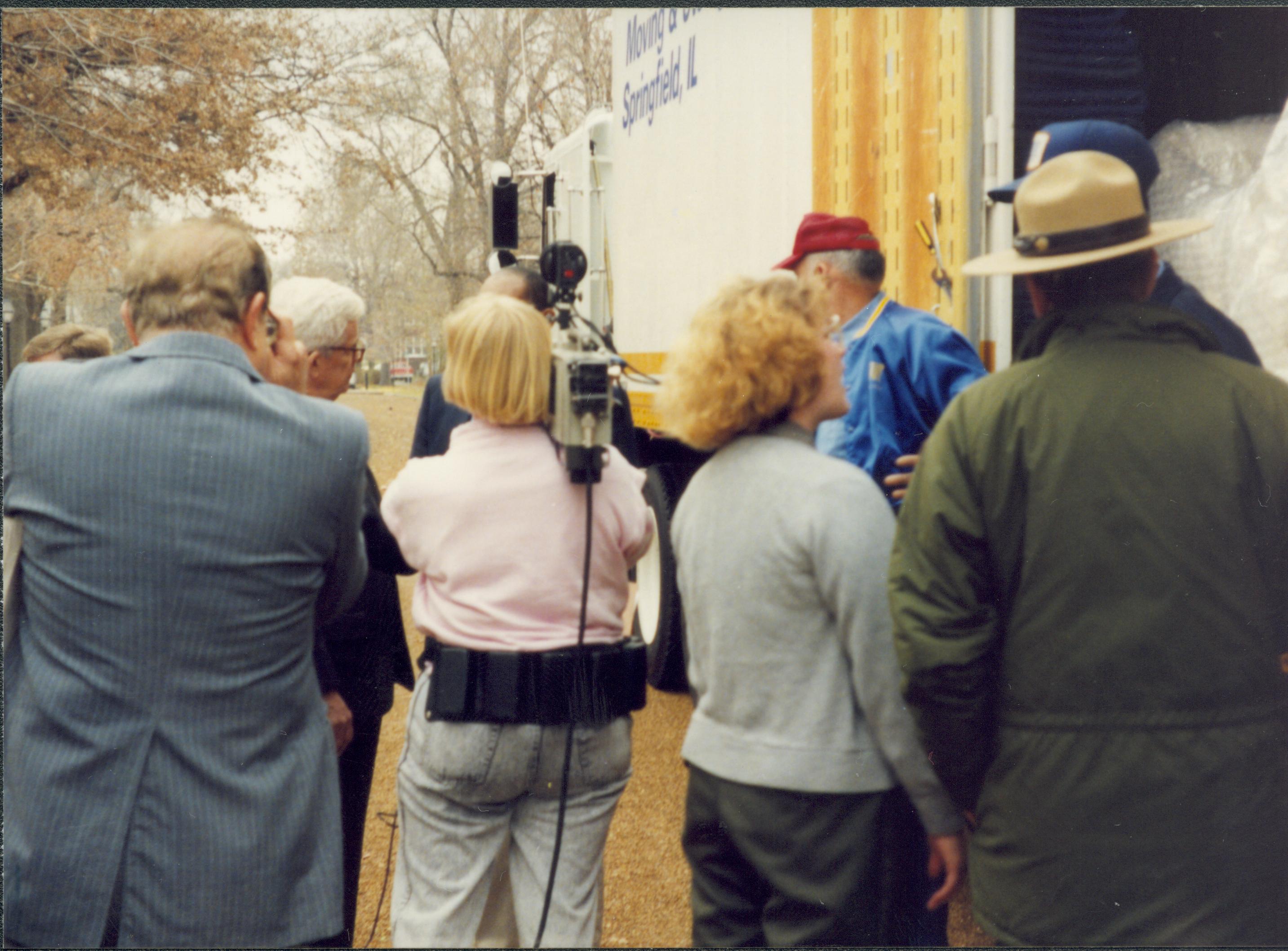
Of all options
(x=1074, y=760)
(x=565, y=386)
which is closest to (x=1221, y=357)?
(x=1074, y=760)

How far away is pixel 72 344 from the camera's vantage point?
3.72 metres

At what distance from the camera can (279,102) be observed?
14.6 metres

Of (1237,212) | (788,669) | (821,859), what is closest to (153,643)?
(788,669)

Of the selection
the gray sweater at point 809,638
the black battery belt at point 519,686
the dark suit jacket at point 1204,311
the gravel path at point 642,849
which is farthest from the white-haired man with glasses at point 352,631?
the dark suit jacket at point 1204,311

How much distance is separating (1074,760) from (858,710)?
38 centimetres

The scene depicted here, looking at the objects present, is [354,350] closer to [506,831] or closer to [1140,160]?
[506,831]

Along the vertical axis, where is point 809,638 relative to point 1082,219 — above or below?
below

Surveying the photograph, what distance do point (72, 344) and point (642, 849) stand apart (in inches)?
100

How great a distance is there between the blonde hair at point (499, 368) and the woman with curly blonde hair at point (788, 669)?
0.30 m

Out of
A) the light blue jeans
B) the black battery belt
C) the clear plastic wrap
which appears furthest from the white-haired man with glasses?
the clear plastic wrap

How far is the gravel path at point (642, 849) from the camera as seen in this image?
370cm

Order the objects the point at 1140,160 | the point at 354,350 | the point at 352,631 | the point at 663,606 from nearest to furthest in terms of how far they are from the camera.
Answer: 1. the point at 352,631
2. the point at 1140,160
3. the point at 354,350
4. the point at 663,606

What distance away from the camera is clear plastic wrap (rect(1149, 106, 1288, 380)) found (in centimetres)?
288

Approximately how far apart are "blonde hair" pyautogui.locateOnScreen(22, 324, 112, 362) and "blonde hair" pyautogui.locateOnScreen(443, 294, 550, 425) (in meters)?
1.81
